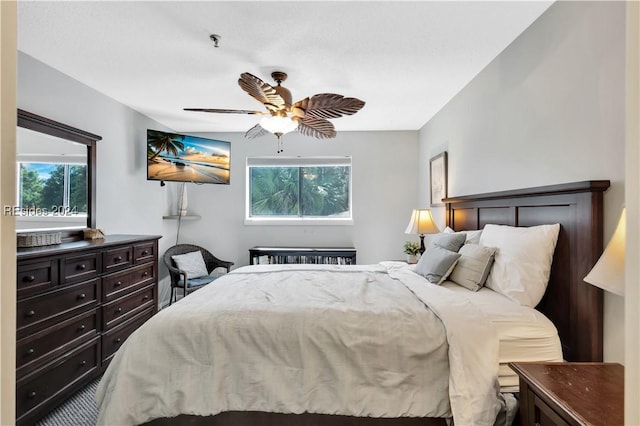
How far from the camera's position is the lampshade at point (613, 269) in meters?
1.09

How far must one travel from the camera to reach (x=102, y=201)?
3.08 m

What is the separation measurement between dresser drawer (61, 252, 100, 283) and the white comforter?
2.90 ft

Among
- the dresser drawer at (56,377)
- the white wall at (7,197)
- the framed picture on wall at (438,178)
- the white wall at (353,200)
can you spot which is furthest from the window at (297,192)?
the white wall at (7,197)

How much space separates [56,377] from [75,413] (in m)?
0.27

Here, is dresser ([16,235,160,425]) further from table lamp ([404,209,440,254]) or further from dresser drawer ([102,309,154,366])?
table lamp ([404,209,440,254])

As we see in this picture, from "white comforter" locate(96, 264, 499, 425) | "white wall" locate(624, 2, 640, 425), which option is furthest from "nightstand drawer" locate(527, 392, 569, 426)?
"white wall" locate(624, 2, 640, 425)

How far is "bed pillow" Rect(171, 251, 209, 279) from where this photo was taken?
385 centimetres

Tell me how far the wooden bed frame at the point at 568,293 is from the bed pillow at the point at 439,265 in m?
0.56

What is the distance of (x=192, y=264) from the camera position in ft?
13.1

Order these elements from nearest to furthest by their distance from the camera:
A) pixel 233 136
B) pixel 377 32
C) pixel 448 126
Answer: pixel 377 32 < pixel 448 126 < pixel 233 136

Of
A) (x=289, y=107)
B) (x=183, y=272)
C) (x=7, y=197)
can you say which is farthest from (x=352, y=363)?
(x=183, y=272)

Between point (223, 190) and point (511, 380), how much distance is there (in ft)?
13.6

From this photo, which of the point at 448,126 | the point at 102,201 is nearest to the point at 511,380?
the point at 448,126

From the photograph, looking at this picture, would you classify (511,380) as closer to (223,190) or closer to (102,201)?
(102,201)
